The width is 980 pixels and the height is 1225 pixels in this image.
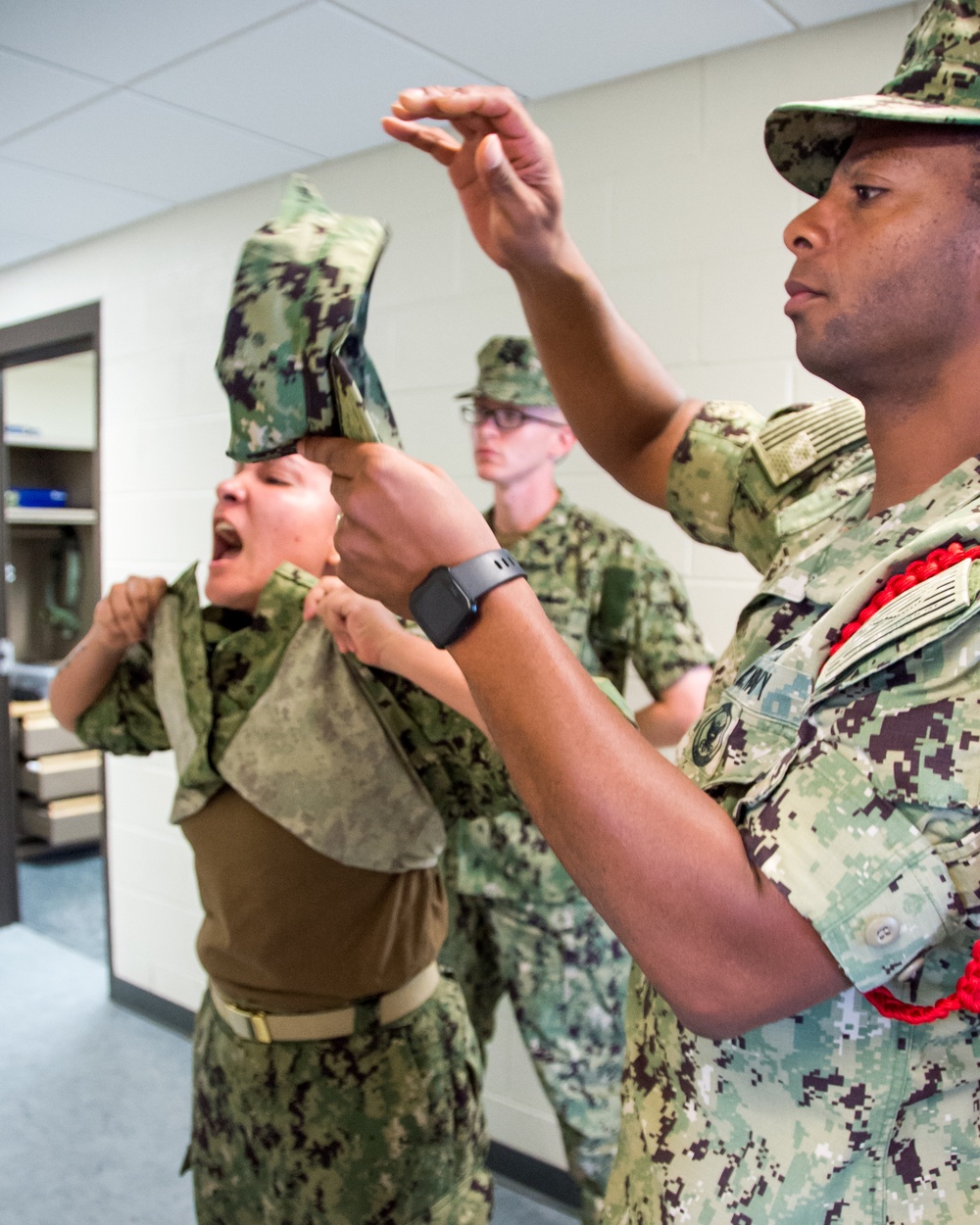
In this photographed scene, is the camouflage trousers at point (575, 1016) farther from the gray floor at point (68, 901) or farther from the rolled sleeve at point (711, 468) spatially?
the gray floor at point (68, 901)

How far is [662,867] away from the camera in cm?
63

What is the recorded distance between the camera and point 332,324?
845mm

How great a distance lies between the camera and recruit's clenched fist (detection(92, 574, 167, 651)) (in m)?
1.47

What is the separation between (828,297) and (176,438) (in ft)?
9.77

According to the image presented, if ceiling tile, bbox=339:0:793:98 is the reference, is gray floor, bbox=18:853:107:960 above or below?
below

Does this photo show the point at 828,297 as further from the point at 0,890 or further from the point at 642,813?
the point at 0,890

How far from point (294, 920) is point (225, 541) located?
0.54m

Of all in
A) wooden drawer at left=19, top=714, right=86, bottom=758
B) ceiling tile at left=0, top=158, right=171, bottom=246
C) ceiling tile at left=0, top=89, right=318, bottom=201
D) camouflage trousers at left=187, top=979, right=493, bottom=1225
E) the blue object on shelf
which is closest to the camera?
camouflage trousers at left=187, top=979, right=493, bottom=1225

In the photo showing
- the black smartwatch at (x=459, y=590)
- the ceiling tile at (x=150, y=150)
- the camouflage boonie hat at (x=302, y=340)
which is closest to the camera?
the black smartwatch at (x=459, y=590)

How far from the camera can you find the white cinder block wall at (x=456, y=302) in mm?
2213

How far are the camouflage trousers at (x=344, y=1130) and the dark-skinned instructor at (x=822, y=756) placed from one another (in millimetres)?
446

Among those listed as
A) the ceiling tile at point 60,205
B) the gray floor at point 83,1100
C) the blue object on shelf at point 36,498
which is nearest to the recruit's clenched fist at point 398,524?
the gray floor at point 83,1100

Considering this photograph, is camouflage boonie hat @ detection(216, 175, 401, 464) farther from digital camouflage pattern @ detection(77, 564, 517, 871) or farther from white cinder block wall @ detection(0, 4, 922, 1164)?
white cinder block wall @ detection(0, 4, 922, 1164)

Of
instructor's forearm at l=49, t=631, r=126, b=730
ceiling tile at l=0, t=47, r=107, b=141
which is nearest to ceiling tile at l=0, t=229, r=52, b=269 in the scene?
ceiling tile at l=0, t=47, r=107, b=141
